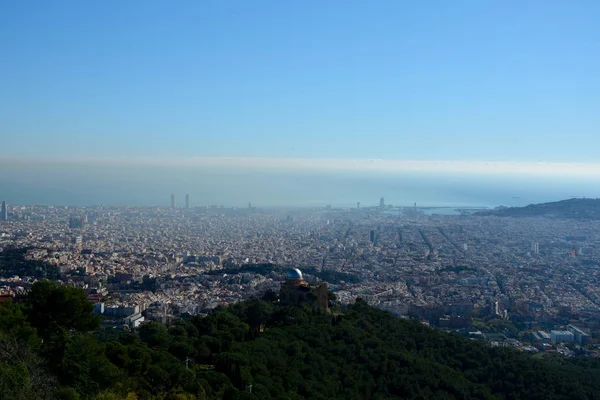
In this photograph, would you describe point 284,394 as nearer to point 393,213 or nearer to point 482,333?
point 482,333

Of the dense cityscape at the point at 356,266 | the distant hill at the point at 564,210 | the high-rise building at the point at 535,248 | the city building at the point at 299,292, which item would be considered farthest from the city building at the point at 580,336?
the distant hill at the point at 564,210

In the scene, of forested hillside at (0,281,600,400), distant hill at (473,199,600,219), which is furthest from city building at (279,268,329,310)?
distant hill at (473,199,600,219)

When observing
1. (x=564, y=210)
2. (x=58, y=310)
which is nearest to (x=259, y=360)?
(x=58, y=310)

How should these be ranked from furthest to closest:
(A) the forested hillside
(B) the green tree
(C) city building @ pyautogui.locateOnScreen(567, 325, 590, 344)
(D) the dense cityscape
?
(D) the dense cityscape → (C) city building @ pyautogui.locateOnScreen(567, 325, 590, 344) → (B) the green tree → (A) the forested hillside

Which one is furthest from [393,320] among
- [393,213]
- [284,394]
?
[393,213]

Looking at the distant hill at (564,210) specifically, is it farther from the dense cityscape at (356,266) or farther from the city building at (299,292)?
the city building at (299,292)

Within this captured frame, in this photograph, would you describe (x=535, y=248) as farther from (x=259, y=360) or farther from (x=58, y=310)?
(x=58, y=310)

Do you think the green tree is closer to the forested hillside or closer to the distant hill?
the forested hillside
